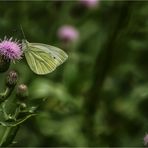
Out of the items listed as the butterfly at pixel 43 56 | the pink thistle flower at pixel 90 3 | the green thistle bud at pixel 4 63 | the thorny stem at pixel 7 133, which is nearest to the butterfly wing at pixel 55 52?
the butterfly at pixel 43 56

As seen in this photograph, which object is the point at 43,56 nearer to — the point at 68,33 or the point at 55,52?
the point at 55,52

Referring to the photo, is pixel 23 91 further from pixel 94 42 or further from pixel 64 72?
pixel 94 42

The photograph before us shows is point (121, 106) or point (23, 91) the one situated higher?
point (23, 91)

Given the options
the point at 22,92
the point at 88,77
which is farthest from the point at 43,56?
the point at 88,77

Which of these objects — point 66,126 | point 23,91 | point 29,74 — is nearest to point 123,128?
point 66,126

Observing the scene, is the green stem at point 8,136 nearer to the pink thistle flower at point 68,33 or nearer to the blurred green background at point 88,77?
the blurred green background at point 88,77

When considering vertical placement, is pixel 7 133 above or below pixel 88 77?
above

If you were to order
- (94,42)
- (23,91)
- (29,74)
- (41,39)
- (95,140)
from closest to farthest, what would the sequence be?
(23,91) < (95,140) < (29,74) < (41,39) < (94,42)
